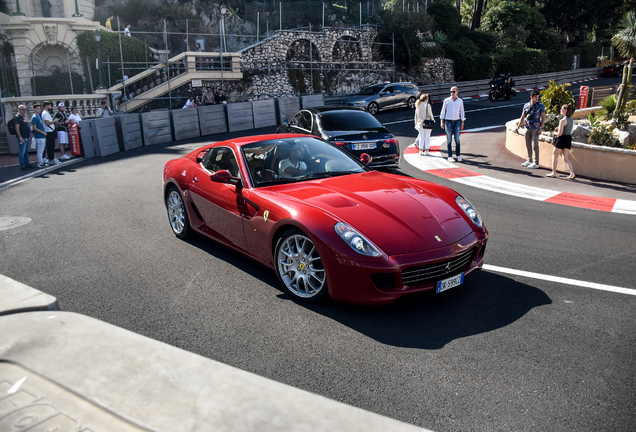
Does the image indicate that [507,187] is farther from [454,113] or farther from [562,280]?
[562,280]

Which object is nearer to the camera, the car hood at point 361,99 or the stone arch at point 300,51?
the car hood at point 361,99

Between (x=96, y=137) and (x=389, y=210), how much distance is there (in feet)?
50.5

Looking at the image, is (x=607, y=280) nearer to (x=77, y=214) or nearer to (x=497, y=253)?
(x=497, y=253)

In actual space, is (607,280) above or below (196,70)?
below

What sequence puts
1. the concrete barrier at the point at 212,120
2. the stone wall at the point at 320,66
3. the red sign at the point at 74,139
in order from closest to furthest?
the red sign at the point at 74,139
the concrete barrier at the point at 212,120
the stone wall at the point at 320,66

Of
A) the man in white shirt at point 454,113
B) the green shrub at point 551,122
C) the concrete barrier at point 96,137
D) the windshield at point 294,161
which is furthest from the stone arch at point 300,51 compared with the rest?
the windshield at point 294,161

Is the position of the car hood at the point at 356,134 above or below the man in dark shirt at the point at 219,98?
below

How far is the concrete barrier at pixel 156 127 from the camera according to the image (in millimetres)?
20453

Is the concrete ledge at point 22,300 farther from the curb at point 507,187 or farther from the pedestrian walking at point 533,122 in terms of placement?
the pedestrian walking at point 533,122

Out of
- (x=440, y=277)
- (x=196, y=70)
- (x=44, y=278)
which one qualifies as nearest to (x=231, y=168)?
(x=44, y=278)

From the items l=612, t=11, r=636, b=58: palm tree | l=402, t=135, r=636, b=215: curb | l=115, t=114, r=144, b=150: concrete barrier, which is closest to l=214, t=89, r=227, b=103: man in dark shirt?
l=115, t=114, r=144, b=150: concrete barrier

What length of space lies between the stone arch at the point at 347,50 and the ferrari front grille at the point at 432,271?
36.3 metres

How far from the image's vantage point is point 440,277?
4.73m

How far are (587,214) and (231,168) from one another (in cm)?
579
